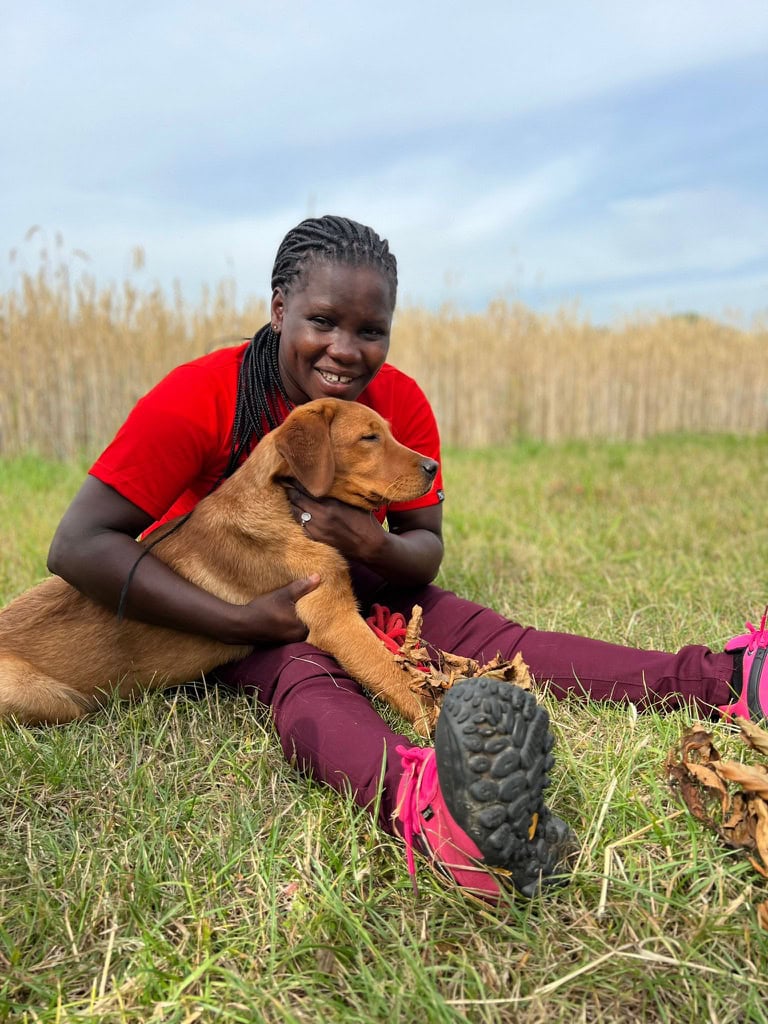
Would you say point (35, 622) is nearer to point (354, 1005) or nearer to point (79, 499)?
point (79, 499)

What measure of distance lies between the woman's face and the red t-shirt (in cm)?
26

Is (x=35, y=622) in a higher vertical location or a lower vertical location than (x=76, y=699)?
higher

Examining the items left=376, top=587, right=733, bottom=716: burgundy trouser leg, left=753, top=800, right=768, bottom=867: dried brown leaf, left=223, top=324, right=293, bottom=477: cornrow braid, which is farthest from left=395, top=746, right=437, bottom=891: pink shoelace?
left=223, top=324, right=293, bottom=477: cornrow braid

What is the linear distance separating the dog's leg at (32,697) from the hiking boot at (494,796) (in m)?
1.30

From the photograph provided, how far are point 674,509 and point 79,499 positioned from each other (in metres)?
4.99

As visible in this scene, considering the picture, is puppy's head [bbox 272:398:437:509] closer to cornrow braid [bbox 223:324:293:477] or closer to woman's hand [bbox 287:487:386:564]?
woman's hand [bbox 287:487:386:564]

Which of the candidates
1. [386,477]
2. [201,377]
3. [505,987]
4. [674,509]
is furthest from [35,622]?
[674,509]

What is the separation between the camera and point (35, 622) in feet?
8.14

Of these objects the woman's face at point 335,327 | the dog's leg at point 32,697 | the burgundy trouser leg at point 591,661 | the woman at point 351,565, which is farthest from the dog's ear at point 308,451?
the dog's leg at point 32,697

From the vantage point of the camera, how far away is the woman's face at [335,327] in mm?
2607

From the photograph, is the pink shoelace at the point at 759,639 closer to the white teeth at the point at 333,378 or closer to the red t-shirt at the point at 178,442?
the red t-shirt at the point at 178,442

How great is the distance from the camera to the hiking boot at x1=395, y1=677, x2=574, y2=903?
147cm

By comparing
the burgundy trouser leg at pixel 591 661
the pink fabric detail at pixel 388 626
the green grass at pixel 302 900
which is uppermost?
the pink fabric detail at pixel 388 626

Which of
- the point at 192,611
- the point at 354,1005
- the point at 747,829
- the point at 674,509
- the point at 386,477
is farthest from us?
the point at 674,509
